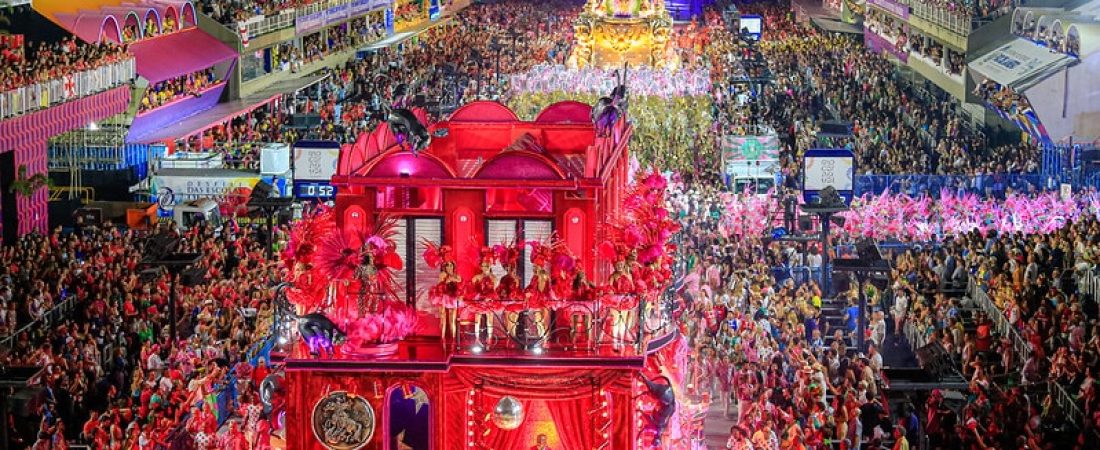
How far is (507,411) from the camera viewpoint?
21.5m

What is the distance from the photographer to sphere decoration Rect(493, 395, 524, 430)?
2150cm

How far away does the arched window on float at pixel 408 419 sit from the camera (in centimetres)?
2131

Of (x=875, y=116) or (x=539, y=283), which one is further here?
(x=875, y=116)

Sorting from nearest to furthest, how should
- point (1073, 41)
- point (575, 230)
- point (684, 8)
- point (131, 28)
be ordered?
point (575, 230) < point (1073, 41) < point (131, 28) < point (684, 8)

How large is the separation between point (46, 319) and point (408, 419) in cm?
1686

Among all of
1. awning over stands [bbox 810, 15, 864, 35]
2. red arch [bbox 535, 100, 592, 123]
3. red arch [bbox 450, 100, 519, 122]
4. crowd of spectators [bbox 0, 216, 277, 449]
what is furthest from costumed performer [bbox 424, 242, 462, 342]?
awning over stands [bbox 810, 15, 864, 35]

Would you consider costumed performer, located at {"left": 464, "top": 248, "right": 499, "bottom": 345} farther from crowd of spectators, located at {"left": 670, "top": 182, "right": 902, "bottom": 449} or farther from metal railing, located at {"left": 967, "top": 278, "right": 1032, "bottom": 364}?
metal railing, located at {"left": 967, "top": 278, "right": 1032, "bottom": 364}

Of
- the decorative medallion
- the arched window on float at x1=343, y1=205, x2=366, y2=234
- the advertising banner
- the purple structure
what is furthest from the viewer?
the purple structure

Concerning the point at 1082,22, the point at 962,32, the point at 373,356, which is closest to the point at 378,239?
the point at 373,356

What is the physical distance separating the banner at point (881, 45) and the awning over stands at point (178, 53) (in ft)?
104

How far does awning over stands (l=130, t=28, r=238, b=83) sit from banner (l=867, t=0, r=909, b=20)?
1220 inches

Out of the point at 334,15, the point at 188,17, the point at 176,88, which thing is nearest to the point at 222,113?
the point at 176,88

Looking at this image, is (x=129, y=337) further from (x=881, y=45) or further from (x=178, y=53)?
(x=881, y=45)

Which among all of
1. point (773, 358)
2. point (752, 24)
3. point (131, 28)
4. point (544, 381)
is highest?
point (752, 24)
